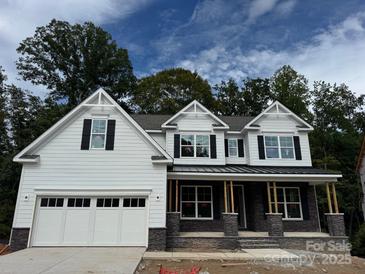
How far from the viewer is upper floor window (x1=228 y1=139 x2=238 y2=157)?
15.7 metres

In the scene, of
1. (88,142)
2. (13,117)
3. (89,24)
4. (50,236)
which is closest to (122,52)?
(89,24)

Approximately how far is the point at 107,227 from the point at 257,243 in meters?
6.70

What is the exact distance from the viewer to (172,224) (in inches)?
434

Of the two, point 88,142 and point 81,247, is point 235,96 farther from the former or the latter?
point 81,247

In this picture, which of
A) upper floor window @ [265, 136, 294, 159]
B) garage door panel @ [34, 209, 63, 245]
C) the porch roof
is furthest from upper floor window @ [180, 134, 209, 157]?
garage door panel @ [34, 209, 63, 245]

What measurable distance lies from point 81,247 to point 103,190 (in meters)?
2.38

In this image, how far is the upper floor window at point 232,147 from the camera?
15664 mm

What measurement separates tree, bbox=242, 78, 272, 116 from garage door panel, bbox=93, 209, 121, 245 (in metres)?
25.4

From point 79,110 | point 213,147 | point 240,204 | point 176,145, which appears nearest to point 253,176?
point 240,204

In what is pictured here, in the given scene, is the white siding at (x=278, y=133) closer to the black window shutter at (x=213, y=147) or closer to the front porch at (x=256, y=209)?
the front porch at (x=256, y=209)

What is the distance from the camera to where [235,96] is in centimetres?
3341

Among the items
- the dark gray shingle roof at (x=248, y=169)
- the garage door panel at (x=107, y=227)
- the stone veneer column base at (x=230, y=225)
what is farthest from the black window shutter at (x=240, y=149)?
the garage door panel at (x=107, y=227)

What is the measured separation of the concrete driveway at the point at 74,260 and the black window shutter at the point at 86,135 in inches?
168

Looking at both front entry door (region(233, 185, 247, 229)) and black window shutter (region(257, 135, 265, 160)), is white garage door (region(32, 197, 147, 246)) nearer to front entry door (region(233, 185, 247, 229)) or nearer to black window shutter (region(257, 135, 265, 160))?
front entry door (region(233, 185, 247, 229))
